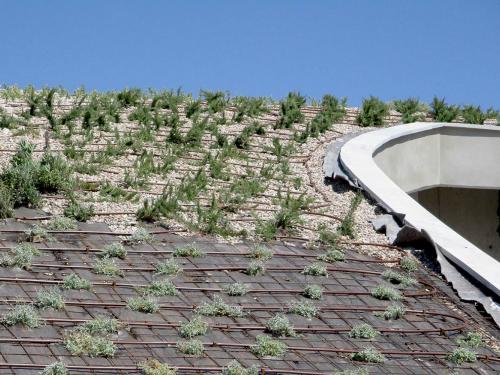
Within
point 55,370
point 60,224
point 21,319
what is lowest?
point 55,370

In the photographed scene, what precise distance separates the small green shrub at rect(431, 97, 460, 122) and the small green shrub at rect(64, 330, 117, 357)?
906 centimetres

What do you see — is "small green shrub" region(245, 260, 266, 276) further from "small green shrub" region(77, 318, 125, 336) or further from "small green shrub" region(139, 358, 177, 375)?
"small green shrub" region(139, 358, 177, 375)

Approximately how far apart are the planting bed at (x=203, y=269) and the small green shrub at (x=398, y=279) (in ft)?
0.06

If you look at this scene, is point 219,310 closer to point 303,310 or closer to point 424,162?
point 303,310

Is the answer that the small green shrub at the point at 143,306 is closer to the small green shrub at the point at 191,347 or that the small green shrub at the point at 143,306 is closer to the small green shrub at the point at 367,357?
the small green shrub at the point at 191,347

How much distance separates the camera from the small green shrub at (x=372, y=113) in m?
15.5

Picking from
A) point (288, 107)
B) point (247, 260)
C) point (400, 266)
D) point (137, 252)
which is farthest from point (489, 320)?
point (288, 107)

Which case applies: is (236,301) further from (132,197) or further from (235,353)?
(132,197)

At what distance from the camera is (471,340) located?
9312mm

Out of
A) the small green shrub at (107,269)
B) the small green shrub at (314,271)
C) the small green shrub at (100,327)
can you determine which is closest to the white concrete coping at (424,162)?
the small green shrub at (314,271)

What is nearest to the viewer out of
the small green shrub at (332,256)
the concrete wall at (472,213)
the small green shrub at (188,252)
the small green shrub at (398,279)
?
the small green shrub at (188,252)

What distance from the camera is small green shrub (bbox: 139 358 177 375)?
7.75 metres

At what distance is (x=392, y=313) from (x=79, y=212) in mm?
3095

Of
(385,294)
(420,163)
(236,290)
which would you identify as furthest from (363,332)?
(420,163)
